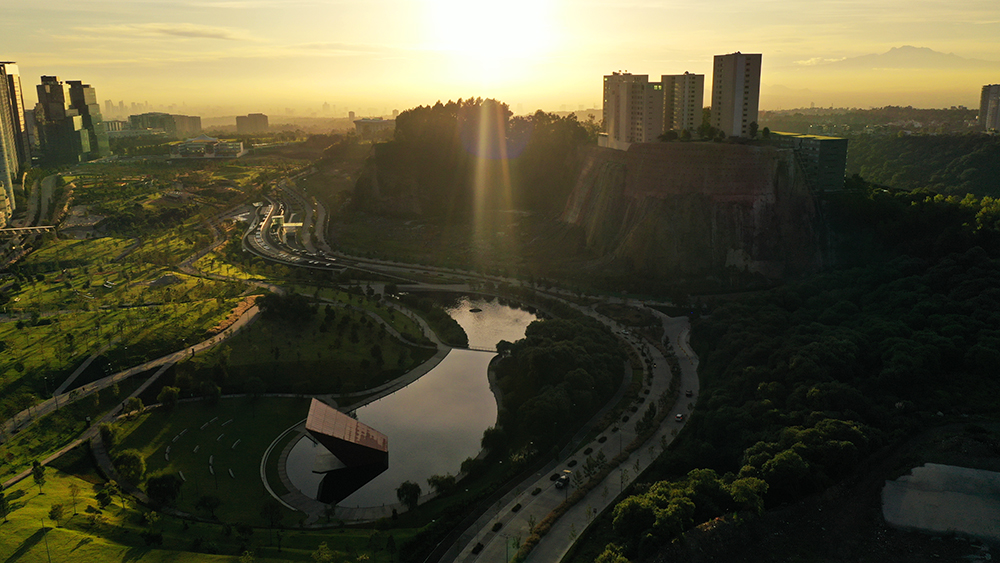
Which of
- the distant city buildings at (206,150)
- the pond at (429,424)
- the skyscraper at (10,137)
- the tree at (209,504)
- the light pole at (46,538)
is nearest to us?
the light pole at (46,538)

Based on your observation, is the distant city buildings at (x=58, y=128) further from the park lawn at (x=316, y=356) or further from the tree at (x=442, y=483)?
Answer: the tree at (x=442, y=483)

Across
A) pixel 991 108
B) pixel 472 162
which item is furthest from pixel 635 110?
pixel 991 108

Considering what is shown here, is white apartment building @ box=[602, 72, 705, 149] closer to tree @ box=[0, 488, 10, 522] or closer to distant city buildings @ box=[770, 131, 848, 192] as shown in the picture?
distant city buildings @ box=[770, 131, 848, 192]

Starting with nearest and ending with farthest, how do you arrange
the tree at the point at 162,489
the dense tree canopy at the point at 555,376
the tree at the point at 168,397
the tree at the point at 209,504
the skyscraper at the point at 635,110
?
the tree at the point at 209,504 < the tree at the point at 162,489 < the dense tree canopy at the point at 555,376 < the tree at the point at 168,397 < the skyscraper at the point at 635,110

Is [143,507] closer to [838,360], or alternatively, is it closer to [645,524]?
[645,524]

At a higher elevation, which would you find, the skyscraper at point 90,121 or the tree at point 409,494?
the skyscraper at point 90,121

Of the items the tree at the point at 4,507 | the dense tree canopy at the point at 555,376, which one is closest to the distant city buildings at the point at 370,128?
the dense tree canopy at the point at 555,376

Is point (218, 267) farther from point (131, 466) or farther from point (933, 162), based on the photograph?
point (933, 162)

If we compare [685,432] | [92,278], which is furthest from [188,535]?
[92,278]

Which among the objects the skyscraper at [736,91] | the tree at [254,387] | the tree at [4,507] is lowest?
the tree at [254,387]
